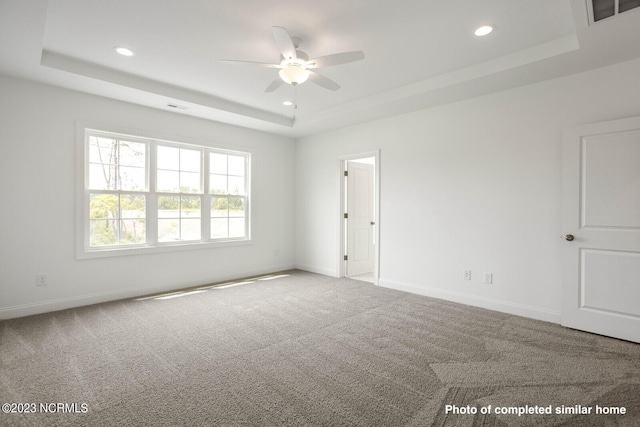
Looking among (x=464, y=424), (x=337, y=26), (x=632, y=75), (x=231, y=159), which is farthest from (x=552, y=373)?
(x=231, y=159)

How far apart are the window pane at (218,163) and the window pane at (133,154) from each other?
102 cm

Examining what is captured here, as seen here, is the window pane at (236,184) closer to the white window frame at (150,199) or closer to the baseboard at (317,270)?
the white window frame at (150,199)

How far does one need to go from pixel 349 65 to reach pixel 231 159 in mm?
2955

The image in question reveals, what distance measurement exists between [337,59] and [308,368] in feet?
8.26

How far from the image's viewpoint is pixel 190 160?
516 cm

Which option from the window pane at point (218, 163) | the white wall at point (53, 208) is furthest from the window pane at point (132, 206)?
the window pane at point (218, 163)

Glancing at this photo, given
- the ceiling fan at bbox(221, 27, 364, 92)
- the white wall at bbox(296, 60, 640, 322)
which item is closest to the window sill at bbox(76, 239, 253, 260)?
the white wall at bbox(296, 60, 640, 322)

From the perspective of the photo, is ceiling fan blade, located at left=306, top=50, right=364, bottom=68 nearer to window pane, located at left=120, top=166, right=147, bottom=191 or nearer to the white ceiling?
the white ceiling

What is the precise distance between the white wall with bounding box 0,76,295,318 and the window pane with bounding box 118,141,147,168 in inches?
Answer: 8.6

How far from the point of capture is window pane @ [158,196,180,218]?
4.82m

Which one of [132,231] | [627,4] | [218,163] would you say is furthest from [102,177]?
[627,4]

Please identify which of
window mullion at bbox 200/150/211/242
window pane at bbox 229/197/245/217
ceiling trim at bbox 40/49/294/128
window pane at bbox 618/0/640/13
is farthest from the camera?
window pane at bbox 229/197/245/217

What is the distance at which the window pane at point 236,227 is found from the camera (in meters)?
5.68

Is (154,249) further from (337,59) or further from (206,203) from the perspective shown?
(337,59)
